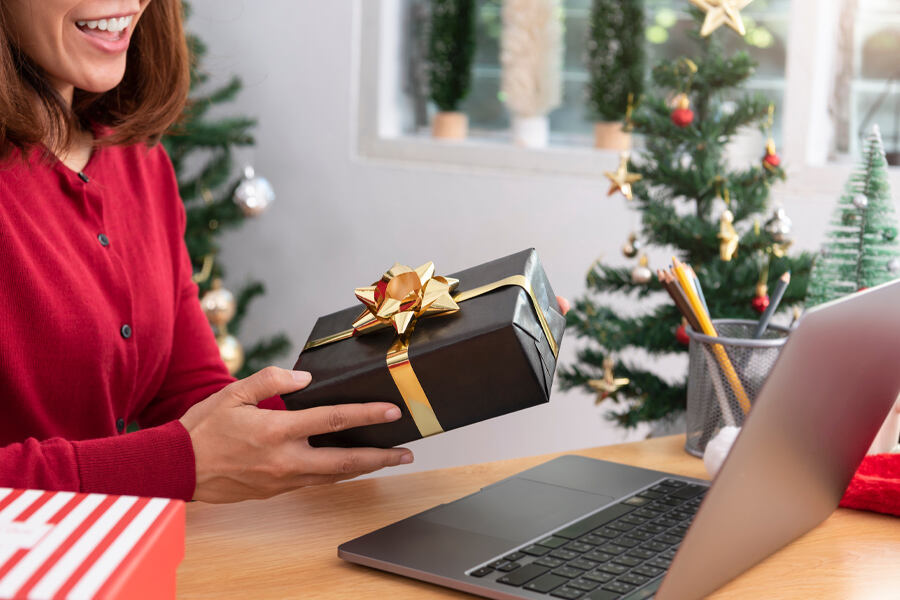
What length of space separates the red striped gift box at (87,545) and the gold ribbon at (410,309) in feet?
0.86

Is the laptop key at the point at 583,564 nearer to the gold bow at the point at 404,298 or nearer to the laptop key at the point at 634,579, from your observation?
the laptop key at the point at 634,579

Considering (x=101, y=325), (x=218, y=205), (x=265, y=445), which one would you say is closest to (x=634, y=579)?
(x=265, y=445)

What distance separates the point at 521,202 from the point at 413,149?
0.32m

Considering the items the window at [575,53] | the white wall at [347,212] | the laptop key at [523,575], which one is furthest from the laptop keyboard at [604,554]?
the window at [575,53]

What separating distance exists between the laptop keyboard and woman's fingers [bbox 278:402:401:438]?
16 cm

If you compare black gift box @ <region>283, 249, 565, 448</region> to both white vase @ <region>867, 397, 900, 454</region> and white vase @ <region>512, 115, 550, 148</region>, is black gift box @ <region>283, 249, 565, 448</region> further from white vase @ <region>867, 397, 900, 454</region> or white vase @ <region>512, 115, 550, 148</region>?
white vase @ <region>512, 115, 550, 148</region>

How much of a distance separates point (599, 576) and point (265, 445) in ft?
1.06

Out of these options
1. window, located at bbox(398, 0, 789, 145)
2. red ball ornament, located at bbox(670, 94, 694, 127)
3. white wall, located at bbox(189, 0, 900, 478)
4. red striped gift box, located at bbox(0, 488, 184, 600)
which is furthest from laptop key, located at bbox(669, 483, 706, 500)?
window, located at bbox(398, 0, 789, 145)

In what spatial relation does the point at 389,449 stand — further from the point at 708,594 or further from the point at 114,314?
the point at 114,314

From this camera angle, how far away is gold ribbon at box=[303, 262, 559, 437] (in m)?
0.86

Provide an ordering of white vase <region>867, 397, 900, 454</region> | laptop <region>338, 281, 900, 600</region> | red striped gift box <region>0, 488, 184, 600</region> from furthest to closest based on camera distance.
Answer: white vase <region>867, 397, 900, 454</region> < laptop <region>338, 281, 900, 600</region> < red striped gift box <region>0, 488, 184, 600</region>

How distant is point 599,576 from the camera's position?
0.75 meters

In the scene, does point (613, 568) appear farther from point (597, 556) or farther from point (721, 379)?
point (721, 379)

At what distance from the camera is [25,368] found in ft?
3.67
